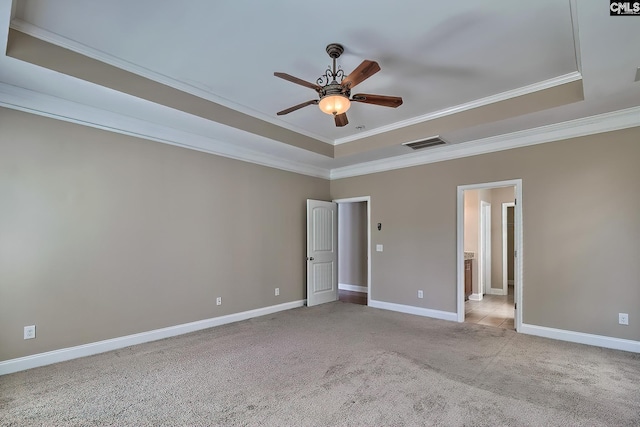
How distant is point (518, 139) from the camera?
4328mm

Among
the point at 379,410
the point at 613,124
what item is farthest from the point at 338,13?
the point at 613,124

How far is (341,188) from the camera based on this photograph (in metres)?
6.53

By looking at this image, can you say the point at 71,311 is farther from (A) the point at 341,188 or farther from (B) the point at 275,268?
(A) the point at 341,188

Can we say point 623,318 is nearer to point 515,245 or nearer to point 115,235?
point 515,245

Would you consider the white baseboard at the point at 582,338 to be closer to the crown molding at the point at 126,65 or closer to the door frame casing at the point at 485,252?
the door frame casing at the point at 485,252

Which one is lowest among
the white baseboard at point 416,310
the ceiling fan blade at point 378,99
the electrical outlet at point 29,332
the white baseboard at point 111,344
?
the white baseboard at point 416,310

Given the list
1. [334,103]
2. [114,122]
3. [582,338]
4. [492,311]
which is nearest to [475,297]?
[492,311]

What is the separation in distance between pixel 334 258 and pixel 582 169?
4.20 metres

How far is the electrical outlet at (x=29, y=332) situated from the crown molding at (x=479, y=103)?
4.71m

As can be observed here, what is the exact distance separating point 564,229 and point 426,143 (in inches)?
82.7

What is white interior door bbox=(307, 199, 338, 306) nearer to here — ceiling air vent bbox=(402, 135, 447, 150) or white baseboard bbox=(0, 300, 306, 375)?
white baseboard bbox=(0, 300, 306, 375)

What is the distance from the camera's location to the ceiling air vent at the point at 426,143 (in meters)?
4.51

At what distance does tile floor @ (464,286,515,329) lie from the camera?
15.8 ft

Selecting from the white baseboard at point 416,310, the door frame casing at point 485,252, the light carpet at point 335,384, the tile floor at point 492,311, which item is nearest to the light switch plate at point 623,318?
the light carpet at point 335,384
